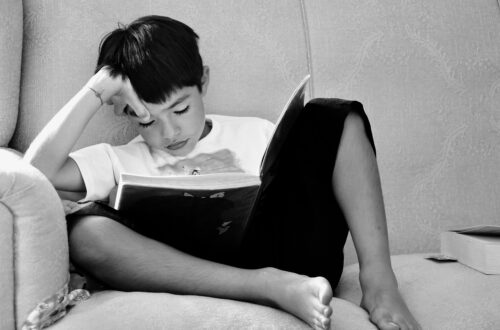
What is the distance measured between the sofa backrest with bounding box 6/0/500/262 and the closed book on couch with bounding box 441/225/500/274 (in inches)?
7.2

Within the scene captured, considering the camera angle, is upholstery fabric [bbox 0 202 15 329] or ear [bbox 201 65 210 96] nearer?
upholstery fabric [bbox 0 202 15 329]

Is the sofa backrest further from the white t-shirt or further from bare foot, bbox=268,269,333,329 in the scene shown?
bare foot, bbox=268,269,333,329

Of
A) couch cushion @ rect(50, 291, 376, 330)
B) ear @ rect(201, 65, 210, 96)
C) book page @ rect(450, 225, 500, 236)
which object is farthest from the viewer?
ear @ rect(201, 65, 210, 96)

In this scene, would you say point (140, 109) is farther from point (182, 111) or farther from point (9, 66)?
point (9, 66)

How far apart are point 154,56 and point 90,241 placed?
0.47 metres

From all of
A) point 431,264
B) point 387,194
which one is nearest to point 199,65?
point 387,194

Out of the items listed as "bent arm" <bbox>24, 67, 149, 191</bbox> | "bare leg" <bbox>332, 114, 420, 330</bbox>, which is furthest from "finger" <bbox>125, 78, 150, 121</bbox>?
"bare leg" <bbox>332, 114, 420, 330</bbox>

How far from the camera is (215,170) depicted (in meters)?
1.34

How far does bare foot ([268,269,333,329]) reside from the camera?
85cm

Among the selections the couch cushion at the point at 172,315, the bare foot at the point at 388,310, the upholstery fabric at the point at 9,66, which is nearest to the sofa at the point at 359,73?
the upholstery fabric at the point at 9,66

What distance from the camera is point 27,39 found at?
57.7 inches

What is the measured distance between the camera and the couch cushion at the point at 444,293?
959 millimetres

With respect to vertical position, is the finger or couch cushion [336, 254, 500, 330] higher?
the finger

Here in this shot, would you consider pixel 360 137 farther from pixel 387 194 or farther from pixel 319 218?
pixel 387 194
